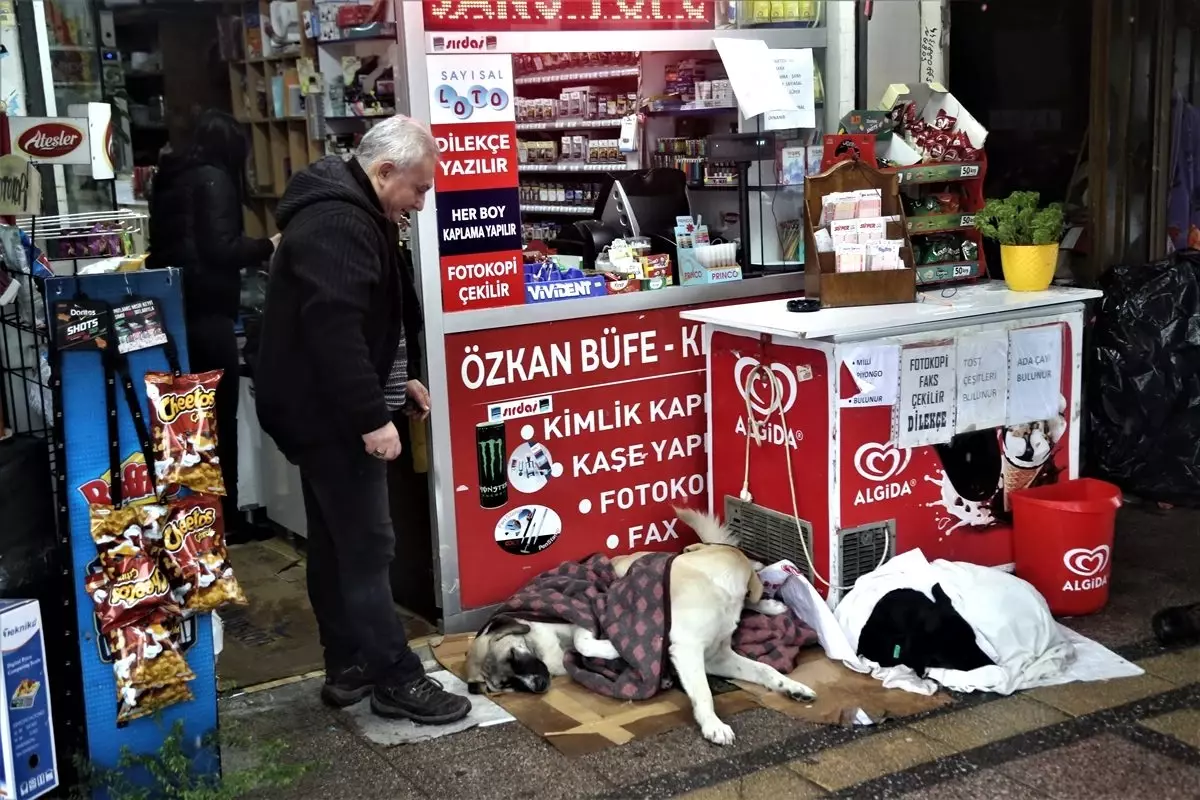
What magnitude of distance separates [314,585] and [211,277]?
4.83 feet

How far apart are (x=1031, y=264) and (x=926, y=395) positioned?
0.80 metres

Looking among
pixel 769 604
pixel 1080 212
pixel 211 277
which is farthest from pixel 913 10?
pixel 211 277

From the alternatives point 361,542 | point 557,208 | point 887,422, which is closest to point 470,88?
point 361,542

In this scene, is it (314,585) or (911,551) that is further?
(911,551)

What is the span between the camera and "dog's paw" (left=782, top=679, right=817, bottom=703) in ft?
12.6

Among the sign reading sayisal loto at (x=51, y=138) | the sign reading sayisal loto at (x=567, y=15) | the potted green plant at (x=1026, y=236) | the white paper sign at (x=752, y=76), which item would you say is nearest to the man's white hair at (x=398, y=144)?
the sign reading sayisal loto at (x=567, y=15)

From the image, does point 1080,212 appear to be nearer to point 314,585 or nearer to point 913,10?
point 913,10

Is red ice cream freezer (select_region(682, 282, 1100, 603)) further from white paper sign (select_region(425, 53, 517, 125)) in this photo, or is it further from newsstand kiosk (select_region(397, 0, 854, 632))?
white paper sign (select_region(425, 53, 517, 125))

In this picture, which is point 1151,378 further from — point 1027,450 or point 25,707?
point 25,707

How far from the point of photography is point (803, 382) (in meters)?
4.27

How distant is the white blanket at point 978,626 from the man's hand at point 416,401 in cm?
124

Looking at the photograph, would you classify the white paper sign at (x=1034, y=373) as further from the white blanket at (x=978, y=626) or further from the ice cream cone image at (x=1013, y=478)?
the white blanket at (x=978, y=626)

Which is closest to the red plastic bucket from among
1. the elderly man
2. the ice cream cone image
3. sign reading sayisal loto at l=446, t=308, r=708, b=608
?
the ice cream cone image

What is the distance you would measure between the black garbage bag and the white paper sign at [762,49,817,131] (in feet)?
5.79
